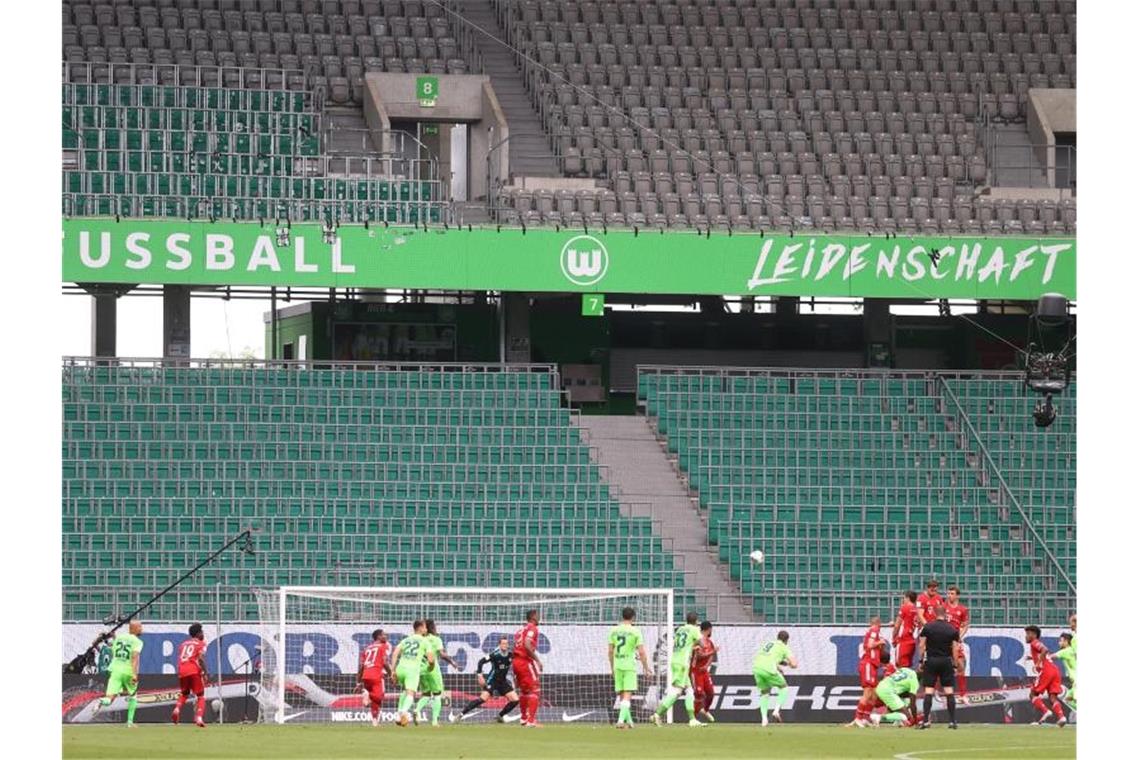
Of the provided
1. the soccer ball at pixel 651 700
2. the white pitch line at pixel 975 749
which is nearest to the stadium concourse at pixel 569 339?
the soccer ball at pixel 651 700

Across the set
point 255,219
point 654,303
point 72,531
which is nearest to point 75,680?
point 72,531

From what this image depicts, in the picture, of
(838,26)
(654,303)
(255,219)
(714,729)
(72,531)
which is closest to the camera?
(714,729)

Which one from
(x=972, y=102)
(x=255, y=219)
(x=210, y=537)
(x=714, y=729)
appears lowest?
(x=714, y=729)

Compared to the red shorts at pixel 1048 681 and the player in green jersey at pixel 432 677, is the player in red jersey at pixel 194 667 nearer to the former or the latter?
the player in green jersey at pixel 432 677

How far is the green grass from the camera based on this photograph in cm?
1669

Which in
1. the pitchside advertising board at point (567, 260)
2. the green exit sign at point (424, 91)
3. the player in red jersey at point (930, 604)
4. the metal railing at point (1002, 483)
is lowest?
the player in red jersey at point (930, 604)

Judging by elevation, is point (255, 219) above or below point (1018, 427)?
above

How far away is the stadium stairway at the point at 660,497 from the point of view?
29.6 meters

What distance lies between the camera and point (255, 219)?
1273 inches

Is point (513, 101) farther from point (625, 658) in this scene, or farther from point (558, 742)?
point (558, 742)

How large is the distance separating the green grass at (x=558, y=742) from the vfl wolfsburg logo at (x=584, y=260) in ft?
36.8

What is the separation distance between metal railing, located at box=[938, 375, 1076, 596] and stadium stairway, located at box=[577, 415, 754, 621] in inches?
200
